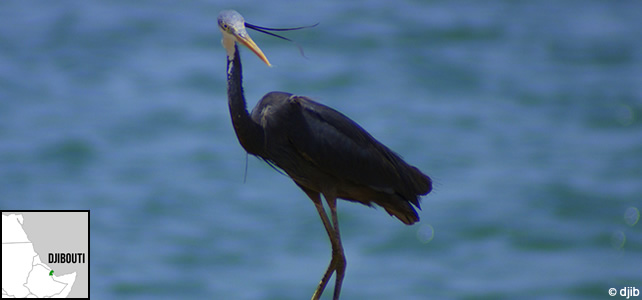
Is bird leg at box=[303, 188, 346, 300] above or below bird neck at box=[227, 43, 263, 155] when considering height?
below

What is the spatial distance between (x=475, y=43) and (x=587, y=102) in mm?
3322

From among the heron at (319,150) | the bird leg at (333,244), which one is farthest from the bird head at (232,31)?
the bird leg at (333,244)

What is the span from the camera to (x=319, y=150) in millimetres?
5387

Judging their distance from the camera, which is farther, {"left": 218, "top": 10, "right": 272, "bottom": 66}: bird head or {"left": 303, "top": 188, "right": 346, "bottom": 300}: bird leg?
{"left": 303, "top": 188, "right": 346, "bottom": 300}: bird leg

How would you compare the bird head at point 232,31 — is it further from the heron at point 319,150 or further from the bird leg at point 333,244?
the bird leg at point 333,244

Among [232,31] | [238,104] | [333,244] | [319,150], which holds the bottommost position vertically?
[333,244]

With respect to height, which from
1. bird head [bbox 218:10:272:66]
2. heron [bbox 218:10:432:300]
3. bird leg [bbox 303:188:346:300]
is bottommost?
bird leg [bbox 303:188:346:300]

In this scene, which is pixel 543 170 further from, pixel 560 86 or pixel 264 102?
pixel 264 102

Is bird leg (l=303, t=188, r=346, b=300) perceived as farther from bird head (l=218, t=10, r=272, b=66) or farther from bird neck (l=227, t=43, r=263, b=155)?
bird head (l=218, t=10, r=272, b=66)

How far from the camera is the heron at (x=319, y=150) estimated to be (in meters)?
5.06

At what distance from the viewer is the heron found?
5.06 meters

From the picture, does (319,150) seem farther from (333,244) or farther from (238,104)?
(333,244)

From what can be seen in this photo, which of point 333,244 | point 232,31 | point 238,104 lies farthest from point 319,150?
point 232,31

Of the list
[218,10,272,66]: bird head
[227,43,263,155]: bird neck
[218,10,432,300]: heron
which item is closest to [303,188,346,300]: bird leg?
[218,10,432,300]: heron
